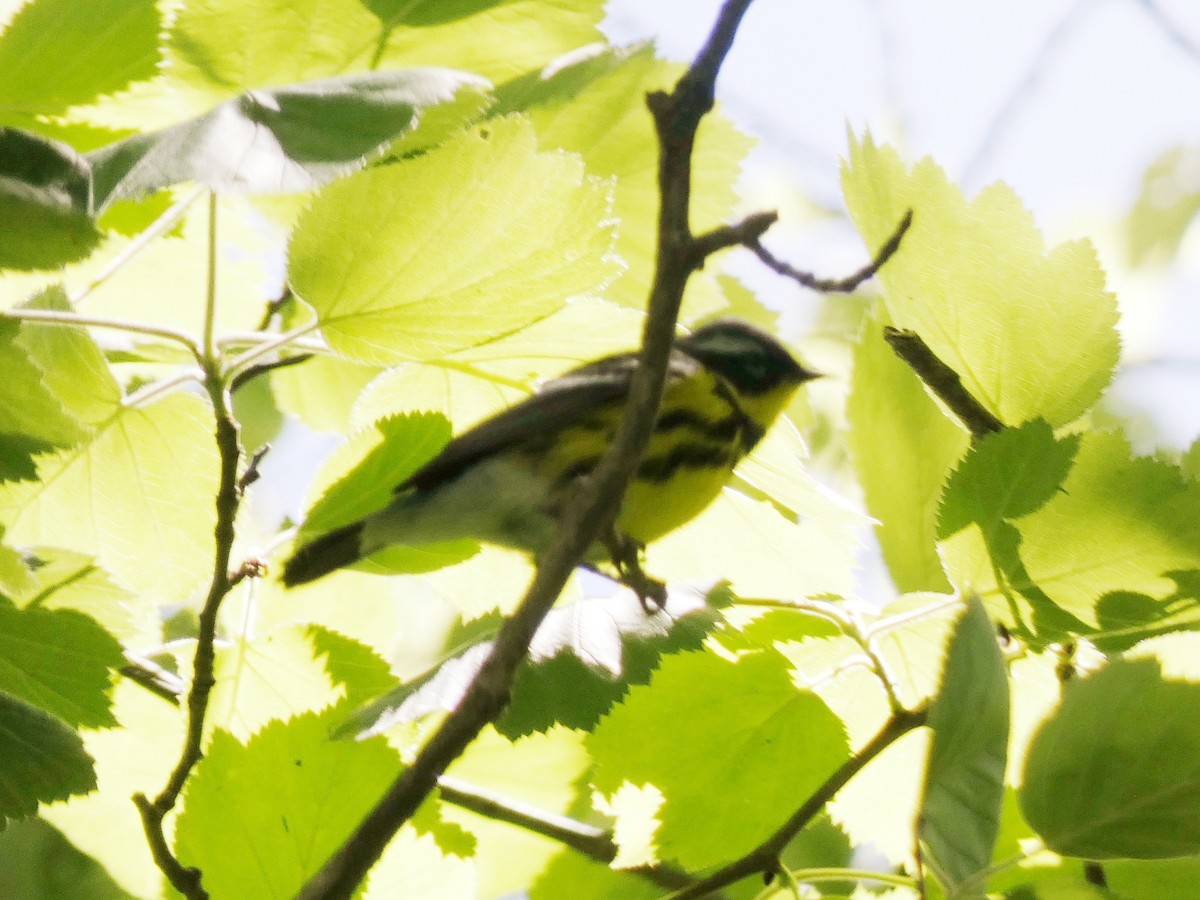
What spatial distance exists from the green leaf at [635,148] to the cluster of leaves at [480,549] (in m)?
0.05

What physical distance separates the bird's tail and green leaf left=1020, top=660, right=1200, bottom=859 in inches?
27.4

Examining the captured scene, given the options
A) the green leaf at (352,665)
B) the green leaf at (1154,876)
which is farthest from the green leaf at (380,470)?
the green leaf at (1154,876)

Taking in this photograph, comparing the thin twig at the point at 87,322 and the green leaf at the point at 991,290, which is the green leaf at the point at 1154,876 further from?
the thin twig at the point at 87,322

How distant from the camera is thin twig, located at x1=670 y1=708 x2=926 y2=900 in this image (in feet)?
2.93

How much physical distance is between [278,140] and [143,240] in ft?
1.17

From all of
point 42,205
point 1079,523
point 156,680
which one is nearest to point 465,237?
point 42,205

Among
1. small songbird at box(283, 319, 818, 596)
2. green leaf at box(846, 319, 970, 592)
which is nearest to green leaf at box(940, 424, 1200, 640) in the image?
green leaf at box(846, 319, 970, 592)

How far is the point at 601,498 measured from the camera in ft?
2.38

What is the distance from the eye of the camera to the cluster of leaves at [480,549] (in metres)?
0.77

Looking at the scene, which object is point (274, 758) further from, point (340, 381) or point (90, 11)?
point (340, 381)

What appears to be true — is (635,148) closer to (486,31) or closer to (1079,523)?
(486,31)

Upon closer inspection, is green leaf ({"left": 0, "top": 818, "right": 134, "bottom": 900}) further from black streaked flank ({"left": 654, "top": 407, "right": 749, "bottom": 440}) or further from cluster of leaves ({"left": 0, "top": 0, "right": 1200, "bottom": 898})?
black streaked flank ({"left": 654, "top": 407, "right": 749, "bottom": 440})

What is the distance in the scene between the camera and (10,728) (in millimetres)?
787

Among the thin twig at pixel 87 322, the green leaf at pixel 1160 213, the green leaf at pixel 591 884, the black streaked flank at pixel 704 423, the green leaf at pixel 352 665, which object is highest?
the green leaf at pixel 1160 213
